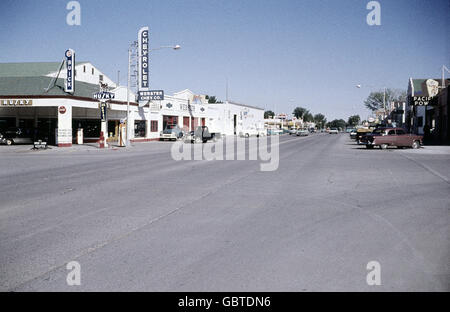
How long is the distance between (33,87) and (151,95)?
12.4 metres

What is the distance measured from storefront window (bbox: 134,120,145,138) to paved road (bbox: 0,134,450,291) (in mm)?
33742

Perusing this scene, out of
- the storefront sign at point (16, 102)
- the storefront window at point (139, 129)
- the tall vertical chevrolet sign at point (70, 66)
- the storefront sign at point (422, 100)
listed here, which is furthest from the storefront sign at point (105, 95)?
the storefront sign at point (422, 100)

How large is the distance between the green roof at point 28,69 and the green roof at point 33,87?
7.36 m

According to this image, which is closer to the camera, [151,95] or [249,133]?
[151,95]

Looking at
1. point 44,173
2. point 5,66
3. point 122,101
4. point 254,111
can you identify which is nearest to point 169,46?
point 122,101

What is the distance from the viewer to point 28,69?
51.2 meters

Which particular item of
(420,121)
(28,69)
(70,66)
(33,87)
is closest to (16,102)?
(33,87)

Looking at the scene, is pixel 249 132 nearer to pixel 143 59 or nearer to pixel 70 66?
pixel 143 59

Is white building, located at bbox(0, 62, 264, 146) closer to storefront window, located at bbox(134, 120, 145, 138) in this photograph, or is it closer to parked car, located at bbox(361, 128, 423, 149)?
storefront window, located at bbox(134, 120, 145, 138)

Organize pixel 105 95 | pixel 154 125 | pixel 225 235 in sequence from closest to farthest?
pixel 225 235
pixel 105 95
pixel 154 125

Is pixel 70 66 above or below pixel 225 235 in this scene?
above

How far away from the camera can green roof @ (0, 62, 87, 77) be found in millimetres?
48806

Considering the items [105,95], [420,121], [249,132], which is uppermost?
[105,95]
